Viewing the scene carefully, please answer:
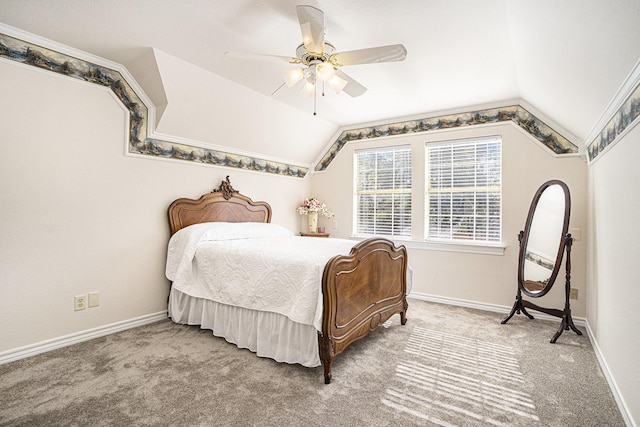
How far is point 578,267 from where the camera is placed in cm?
335

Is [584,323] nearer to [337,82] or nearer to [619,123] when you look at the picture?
[619,123]

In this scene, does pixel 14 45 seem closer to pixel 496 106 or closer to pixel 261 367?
pixel 261 367

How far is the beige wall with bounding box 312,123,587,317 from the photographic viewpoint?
133 inches

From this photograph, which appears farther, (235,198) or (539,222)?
(235,198)

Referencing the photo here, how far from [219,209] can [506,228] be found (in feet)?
11.2

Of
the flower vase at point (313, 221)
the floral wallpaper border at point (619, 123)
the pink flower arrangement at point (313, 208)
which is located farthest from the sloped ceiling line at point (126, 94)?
the floral wallpaper border at point (619, 123)

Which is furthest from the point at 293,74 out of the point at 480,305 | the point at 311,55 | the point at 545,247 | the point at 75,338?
the point at 480,305

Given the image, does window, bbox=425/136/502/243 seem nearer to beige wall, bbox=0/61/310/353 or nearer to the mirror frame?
the mirror frame

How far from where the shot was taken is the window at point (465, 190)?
3.88 meters

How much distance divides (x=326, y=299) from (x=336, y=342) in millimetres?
336

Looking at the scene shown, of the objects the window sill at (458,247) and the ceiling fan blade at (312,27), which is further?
the window sill at (458,247)

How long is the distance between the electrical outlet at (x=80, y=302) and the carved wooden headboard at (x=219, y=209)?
3.10 ft

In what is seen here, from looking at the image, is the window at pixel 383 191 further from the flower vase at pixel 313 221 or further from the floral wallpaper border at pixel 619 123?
the floral wallpaper border at pixel 619 123

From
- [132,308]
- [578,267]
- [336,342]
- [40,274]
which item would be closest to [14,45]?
[40,274]
